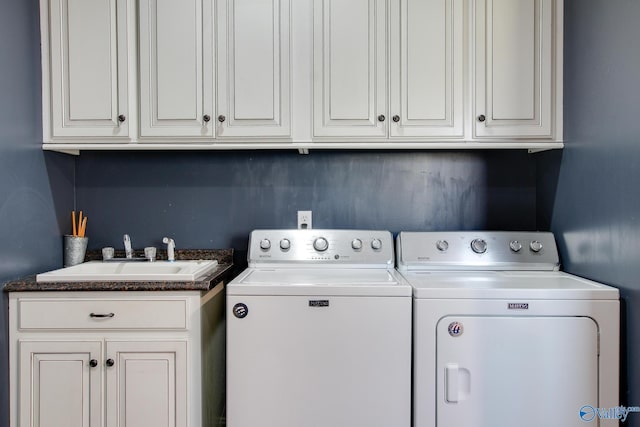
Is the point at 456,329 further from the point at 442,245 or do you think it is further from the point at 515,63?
the point at 515,63

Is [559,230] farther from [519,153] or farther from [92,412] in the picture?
[92,412]

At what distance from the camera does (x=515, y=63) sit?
165 centimetres

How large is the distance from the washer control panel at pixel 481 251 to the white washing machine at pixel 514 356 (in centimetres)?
40

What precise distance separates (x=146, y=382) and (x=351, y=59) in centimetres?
157

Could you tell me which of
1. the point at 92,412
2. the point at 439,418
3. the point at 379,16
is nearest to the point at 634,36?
the point at 379,16

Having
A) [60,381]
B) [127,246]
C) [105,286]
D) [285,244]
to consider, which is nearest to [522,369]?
[285,244]

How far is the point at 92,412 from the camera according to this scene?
4.71ft

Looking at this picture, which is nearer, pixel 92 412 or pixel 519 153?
pixel 92 412

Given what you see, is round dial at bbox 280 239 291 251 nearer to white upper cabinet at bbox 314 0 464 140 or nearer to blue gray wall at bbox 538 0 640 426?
white upper cabinet at bbox 314 0 464 140

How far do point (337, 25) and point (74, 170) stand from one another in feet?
5.11

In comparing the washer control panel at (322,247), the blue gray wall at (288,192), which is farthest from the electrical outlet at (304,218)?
the washer control panel at (322,247)

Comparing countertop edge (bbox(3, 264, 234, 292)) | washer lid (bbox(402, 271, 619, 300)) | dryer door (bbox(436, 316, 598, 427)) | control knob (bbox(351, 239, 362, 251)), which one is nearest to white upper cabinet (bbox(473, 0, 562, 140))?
washer lid (bbox(402, 271, 619, 300))

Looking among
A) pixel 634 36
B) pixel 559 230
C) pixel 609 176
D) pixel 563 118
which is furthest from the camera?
pixel 559 230

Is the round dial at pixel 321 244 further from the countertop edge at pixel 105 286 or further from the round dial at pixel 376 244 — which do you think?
the countertop edge at pixel 105 286
